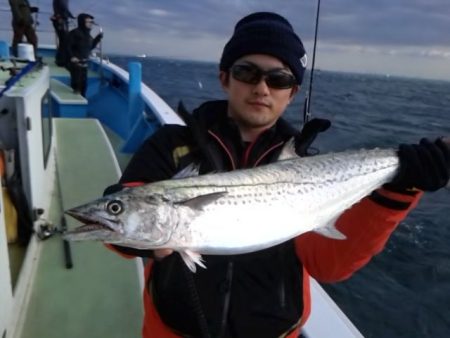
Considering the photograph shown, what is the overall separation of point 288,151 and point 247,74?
444mm

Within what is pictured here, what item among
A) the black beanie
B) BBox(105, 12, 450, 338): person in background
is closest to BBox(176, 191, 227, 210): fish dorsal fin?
BBox(105, 12, 450, 338): person in background

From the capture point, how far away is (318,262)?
2.16 m

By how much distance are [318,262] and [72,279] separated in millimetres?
1961

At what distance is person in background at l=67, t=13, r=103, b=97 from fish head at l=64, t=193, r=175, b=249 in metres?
8.17

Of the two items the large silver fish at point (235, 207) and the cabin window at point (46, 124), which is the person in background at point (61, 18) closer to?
the cabin window at point (46, 124)

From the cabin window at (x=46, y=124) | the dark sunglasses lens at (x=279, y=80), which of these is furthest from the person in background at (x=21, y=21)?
the dark sunglasses lens at (x=279, y=80)

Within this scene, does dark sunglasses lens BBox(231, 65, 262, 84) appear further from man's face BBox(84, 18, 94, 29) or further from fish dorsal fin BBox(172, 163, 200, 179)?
man's face BBox(84, 18, 94, 29)

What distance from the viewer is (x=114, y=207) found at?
1.69 metres

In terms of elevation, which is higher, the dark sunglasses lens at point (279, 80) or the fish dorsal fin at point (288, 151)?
the dark sunglasses lens at point (279, 80)

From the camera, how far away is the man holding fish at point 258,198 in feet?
6.16

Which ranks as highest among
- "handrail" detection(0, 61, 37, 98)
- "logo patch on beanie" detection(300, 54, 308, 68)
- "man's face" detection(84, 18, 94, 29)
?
"man's face" detection(84, 18, 94, 29)

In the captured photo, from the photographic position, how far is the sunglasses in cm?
204

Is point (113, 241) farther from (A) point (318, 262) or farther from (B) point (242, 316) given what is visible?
(A) point (318, 262)


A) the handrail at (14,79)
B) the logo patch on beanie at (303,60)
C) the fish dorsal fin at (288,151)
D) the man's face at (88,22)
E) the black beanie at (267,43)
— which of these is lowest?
the fish dorsal fin at (288,151)
